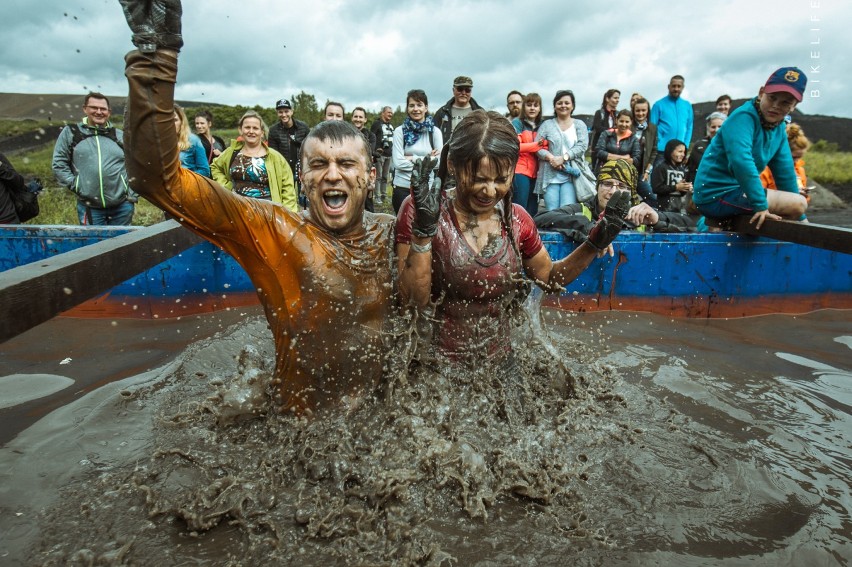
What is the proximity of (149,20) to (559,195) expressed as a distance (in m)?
6.04

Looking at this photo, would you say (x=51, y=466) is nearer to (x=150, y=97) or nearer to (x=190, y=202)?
(x=190, y=202)

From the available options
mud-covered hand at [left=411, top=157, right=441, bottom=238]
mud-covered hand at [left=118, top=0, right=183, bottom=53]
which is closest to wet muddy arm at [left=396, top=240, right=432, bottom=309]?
mud-covered hand at [left=411, top=157, right=441, bottom=238]

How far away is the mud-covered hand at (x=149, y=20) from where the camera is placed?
1928 millimetres

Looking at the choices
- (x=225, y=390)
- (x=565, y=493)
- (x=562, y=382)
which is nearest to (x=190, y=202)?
(x=225, y=390)

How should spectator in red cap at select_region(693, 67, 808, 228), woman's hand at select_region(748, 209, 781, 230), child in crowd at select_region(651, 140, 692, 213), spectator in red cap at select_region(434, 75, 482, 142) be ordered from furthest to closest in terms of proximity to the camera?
child in crowd at select_region(651, 140, 692, 213), spectator in red cap at select_region(434, 75, 482, 142), woman's hand at select_region(748, 209, 781, 230), spectator in red cap at select_region(693, 67, 808, 228)

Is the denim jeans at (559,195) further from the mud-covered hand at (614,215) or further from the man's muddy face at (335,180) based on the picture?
the man's muddy face at (335,180)

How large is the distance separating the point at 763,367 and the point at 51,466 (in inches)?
198

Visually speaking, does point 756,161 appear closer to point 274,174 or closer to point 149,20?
point 274,174

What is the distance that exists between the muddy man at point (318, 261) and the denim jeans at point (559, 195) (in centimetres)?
A: 471

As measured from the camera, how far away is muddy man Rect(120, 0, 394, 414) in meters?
2.57

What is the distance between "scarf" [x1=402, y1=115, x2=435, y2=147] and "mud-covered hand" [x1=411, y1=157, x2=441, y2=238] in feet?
16.0

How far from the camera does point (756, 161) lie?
5.63 metres

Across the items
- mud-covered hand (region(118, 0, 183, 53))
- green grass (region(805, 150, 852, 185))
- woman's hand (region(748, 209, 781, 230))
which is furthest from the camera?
green grass (region(805, 150, 852, 185))

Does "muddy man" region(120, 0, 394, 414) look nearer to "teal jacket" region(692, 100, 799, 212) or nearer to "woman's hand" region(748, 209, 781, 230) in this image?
"teal jacket" region(692, 100, 799, 212)
